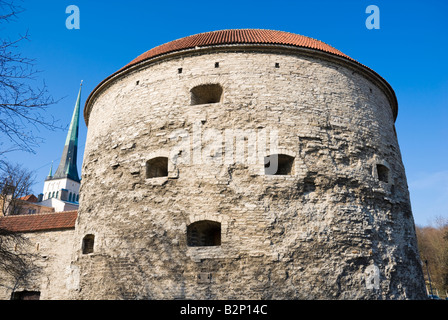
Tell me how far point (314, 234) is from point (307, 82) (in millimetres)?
3474

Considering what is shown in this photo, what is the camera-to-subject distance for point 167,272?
7027mm

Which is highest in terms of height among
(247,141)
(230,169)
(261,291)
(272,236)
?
(247,141)

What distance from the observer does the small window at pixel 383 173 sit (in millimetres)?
8555

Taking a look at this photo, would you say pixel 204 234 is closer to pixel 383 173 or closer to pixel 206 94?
pixel 206 94

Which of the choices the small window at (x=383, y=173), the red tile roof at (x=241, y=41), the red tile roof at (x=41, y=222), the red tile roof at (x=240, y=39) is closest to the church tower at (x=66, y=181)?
the red tile roof at (x=41, y=222)

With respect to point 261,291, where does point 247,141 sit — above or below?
above

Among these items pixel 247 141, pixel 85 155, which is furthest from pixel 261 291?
pixel 85 155

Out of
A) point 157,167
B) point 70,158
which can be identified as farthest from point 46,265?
point 70,158

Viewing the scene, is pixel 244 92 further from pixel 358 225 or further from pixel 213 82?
pixel 358 225

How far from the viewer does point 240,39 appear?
8.84 meters

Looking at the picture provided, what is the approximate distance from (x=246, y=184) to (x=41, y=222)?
6.93 meters

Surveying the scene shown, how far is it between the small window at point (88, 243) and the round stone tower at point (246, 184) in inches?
2.6

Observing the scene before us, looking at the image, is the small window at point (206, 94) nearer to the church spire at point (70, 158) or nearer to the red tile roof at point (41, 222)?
the red tile roof at point (41, 222)

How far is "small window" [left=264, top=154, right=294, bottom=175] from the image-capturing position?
753 cm
